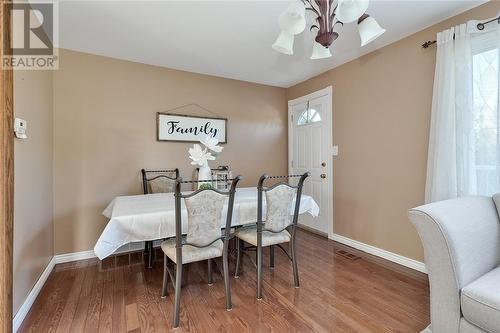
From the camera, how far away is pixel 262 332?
1639 millimetres

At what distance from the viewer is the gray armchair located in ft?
4.15

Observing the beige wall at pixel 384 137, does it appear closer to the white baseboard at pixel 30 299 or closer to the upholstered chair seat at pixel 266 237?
the upholstered chair seat at pixel 266 237

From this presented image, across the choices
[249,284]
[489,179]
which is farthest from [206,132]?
[489,179]

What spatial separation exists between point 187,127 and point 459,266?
315 centimetres

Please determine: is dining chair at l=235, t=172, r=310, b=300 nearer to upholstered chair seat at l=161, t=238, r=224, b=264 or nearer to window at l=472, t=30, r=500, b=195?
upholstered chair seat at l=161, t=238, r=224, b=264

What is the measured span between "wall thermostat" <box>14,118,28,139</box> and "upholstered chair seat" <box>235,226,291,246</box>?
1870 mm

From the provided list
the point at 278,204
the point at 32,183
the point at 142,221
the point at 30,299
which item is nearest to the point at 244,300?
the point at 278,204

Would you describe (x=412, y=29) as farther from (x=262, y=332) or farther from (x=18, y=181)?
(x=18, y=181)

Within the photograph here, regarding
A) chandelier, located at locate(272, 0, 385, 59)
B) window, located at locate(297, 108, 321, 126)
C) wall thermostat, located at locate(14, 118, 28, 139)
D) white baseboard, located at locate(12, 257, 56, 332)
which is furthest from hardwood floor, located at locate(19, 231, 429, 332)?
window, located at locate(297, 108, 321, 126)

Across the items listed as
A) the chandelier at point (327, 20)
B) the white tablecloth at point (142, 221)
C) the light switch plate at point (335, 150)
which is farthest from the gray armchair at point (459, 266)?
the light switch plate at point (335, 150)

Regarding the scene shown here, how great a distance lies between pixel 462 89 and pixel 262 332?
250 centimetres

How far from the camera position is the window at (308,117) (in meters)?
3.78

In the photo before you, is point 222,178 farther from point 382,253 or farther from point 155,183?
point 382,253

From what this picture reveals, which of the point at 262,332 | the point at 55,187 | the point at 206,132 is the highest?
the point at 206,132
